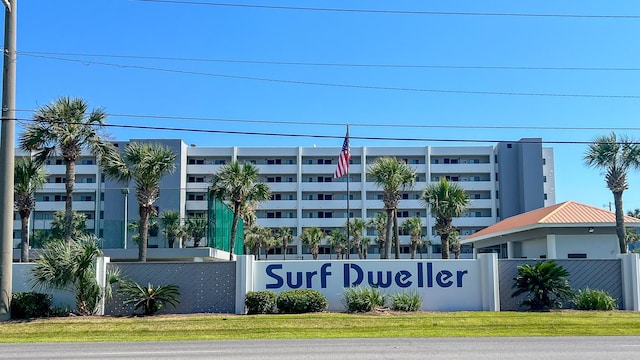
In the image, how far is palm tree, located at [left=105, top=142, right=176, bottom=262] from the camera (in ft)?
91.4

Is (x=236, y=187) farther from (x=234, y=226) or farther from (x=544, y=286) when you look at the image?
(x=544, y=286)

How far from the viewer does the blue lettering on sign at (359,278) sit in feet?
78.0

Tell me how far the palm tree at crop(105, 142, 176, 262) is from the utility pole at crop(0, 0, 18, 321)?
6557 millimetres

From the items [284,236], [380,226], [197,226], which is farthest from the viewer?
[284,236]

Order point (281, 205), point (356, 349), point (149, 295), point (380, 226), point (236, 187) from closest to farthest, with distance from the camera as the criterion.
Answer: point (356, 349)
point (149, 295)
point (236, 187)
point (380, 226)
point (281, 205)

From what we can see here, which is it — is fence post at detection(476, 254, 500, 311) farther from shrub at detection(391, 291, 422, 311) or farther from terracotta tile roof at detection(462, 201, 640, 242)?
terracotta tile roof at detection(462, 201, 640, 242)

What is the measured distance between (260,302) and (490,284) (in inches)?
330

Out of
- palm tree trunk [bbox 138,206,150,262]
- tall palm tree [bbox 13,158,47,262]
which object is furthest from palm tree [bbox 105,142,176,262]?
tall palm tree [bbox 13,158,47,262]

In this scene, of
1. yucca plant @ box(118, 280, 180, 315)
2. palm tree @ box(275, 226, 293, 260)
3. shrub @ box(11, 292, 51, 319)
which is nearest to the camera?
shrub @ box(11, 292, 51, 319)

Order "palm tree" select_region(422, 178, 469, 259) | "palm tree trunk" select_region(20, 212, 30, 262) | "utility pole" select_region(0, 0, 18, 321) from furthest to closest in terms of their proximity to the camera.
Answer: "palm tree" select_region(422, 178, 469, 259) < "palm tree trunk" select_region(20, 212, 30, 262) < "utility pole" select_region(0, 0, 18, 321)

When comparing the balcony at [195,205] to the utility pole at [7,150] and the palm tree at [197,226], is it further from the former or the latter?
the utility pole at [7,150]

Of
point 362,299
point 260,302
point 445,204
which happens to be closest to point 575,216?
point 445,204

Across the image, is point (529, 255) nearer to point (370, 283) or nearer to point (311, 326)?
point (370, 283)

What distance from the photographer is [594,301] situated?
2269 cm
